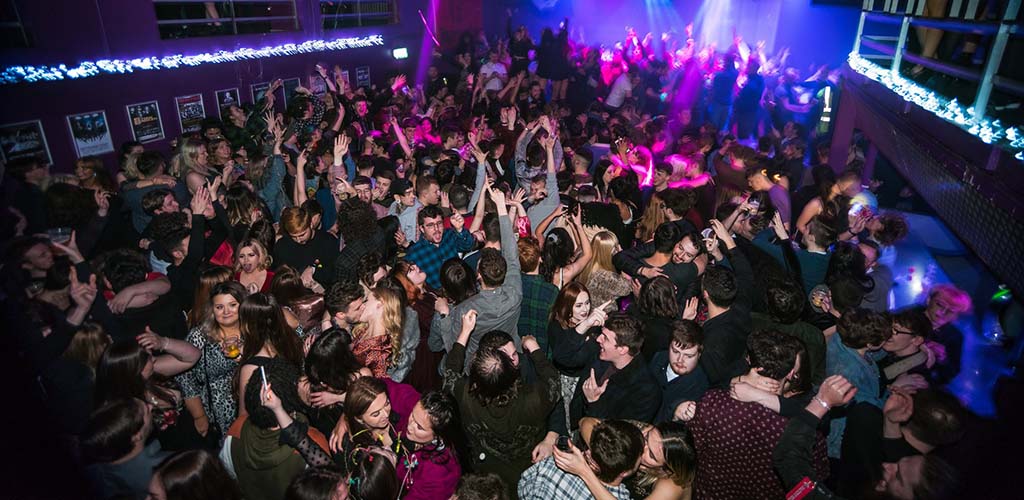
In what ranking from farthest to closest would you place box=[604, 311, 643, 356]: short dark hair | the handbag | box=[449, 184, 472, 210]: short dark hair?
box=[449, 184, 472, 210]: short dark hair
the handbag
box=[604, 311, 643, 356]: short dark hair

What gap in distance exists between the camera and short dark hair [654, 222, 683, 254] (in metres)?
3.55

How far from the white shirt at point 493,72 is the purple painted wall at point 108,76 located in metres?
3.83

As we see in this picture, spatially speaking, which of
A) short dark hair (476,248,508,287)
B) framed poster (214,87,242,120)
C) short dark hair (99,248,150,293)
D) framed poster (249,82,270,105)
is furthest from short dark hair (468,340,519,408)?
framed poster (249,82,270,105)

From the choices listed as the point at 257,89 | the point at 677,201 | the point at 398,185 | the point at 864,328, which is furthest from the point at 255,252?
the point at 257,89

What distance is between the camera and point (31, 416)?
5.24 ft

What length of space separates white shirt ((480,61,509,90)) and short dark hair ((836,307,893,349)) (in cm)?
907

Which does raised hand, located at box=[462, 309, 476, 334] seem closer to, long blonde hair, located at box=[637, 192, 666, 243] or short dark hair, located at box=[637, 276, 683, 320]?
short dark hair, located at box=[637, 276, 683, 320]

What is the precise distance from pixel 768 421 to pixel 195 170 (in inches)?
216

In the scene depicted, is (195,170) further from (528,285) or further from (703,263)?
(703,263)

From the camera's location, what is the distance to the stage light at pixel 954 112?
2.29 meters

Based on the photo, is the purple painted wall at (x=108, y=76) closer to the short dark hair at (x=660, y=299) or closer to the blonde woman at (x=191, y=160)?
the blonde woman at (x=191, y=160)

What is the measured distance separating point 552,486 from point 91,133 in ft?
25.3

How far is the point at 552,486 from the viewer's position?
7.09 feet

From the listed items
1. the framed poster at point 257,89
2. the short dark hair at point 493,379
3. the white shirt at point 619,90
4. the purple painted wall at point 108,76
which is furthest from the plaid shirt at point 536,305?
the white shirt at point 619,90
